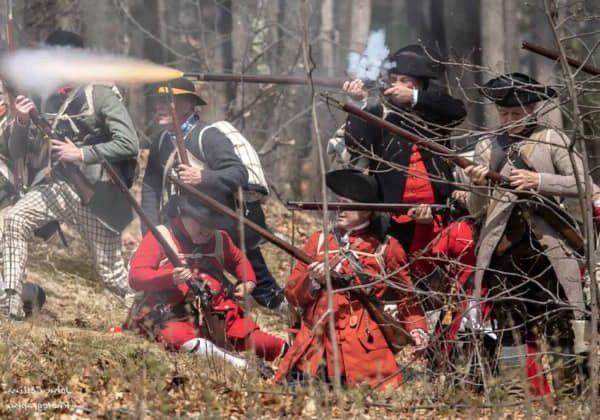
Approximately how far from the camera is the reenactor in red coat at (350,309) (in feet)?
27.0

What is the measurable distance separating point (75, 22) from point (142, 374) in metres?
7.95

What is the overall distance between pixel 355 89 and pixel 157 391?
2.61 meters

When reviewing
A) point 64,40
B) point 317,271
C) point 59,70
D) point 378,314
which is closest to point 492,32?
point 64,40

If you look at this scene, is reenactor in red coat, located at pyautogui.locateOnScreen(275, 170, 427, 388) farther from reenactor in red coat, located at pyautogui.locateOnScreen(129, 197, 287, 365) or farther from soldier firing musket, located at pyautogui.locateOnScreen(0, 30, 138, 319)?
soldier firing musket, located at pyautogui.locateOnScreen(0, 30, 138, 319)

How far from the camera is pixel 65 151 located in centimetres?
1018

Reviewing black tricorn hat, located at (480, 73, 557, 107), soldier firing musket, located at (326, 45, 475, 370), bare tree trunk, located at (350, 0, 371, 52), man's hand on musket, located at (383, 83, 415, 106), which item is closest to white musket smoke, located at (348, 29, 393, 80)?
soldier firing musket, located at (326, 45, 475, 370)

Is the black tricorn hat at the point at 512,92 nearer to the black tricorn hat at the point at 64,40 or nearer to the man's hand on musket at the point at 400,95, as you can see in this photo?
the man's hand on musket at the point at 400,95

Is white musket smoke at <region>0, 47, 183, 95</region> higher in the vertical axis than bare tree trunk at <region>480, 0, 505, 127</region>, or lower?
lower

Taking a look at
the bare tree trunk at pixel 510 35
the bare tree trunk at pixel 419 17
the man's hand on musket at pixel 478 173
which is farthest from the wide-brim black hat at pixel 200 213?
the bare tree trunk at pixel 419 17

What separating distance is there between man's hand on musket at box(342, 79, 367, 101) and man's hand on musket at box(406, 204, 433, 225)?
2.71 ft

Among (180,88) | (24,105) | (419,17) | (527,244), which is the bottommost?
(527,244)

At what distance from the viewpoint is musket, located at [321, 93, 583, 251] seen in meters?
7.92

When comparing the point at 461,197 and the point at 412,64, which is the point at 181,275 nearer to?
the point at 461,197

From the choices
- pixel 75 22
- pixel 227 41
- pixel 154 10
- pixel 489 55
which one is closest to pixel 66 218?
pixel 75 22
